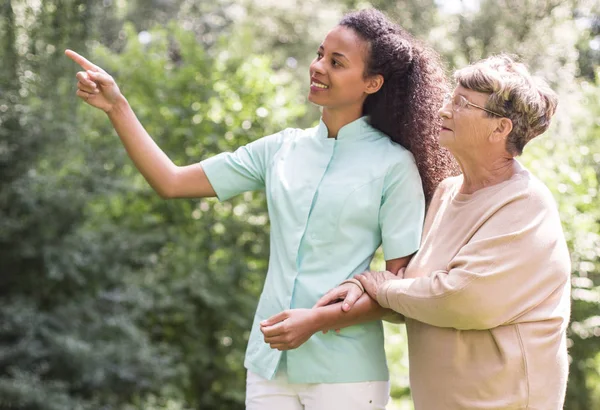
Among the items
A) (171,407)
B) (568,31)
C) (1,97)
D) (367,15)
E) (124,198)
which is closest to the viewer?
(367,15)

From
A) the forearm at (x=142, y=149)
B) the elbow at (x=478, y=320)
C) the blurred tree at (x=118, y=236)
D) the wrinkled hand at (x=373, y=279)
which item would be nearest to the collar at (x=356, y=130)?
the wrinkled hand at (x=373, y=279)

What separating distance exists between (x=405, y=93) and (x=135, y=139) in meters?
0.80

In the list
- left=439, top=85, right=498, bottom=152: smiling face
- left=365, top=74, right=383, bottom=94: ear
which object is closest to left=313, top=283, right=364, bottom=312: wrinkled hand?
left=439, top=85, right=498, bottom=152: smiling face

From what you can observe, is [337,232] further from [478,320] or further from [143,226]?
[143,226]

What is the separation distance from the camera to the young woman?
2182 mm

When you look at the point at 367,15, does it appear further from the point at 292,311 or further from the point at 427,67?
the point at 292,311

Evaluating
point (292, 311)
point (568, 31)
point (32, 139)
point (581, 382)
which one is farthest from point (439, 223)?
point (568, 31)

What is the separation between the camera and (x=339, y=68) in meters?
2.25

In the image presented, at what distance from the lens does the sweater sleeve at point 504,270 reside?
6.26 ft

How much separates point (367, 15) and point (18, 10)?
3.05 metres

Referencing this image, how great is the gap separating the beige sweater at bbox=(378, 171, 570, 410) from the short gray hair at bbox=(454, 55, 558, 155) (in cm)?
11

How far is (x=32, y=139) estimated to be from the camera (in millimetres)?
4543

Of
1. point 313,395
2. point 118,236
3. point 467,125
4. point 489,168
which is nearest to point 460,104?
point 467,125

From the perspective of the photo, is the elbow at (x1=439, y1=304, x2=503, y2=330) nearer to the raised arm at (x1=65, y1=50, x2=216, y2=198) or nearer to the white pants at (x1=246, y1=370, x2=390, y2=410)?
the white pants at (x1=246, y1=370, x2=390, y2=410)
